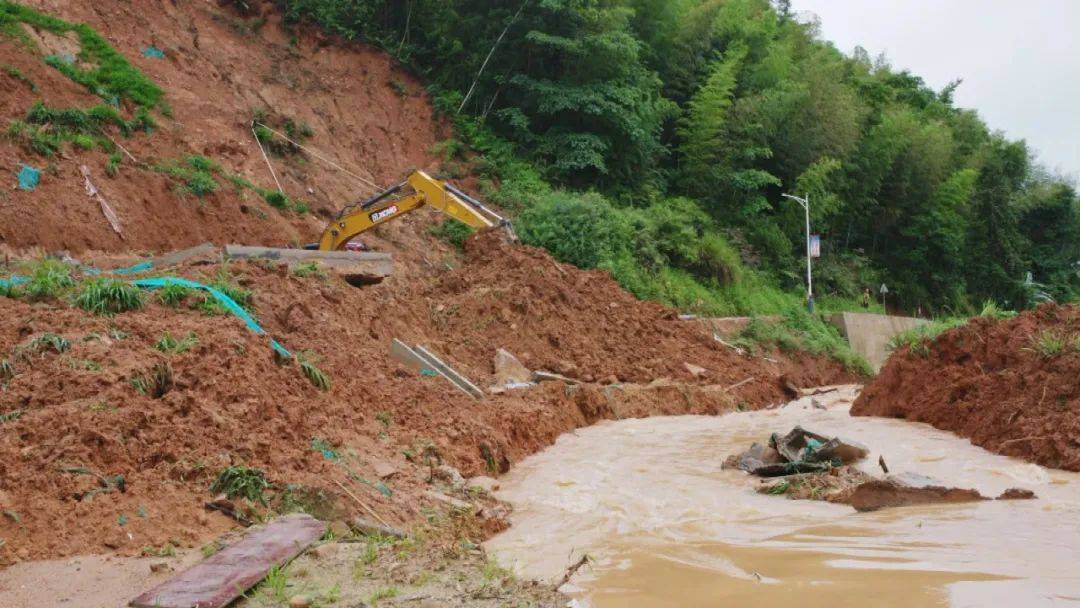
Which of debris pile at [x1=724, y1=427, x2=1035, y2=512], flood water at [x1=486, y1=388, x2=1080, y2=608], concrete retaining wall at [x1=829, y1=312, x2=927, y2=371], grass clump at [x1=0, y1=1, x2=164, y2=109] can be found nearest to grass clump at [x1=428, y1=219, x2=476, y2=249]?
grass clump at [x1=0, y1=1, x2=164, y2=109]

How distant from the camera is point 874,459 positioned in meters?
8.36

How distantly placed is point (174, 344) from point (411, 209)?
8499 mm

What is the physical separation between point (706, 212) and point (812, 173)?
4215 mm

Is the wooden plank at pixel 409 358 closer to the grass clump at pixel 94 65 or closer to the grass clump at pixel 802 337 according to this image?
the grass clump at pixel 94 65

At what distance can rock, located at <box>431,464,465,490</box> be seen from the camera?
6.81m

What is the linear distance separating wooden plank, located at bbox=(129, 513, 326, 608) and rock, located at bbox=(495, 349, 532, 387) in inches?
280

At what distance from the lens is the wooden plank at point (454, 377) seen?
10.0 meters

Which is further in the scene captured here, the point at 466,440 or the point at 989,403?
the point at 989,403

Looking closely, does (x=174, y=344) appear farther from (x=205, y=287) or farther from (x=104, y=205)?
(x=104, y=205)

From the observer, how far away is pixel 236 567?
409 centimetres

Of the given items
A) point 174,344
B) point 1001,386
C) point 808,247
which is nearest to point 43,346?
point 174,344

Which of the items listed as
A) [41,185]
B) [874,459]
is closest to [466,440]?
[874,459]

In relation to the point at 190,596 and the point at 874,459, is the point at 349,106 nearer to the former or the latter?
the point at 874,459

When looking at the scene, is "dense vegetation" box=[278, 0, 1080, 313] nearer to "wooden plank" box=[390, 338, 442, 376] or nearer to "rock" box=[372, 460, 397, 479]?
"wooden plank" box=[390, 338, 442, 376]
